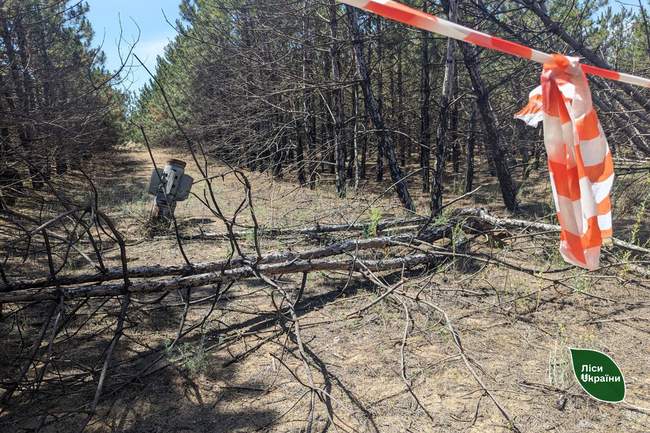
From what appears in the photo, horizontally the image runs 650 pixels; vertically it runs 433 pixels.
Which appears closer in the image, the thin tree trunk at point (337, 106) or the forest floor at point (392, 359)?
the forest floor at point (392, 359)

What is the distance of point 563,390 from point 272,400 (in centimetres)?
161

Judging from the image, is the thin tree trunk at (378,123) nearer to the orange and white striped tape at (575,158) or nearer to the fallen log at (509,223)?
the fallen log at (509,223)

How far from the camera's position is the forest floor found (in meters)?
2.34

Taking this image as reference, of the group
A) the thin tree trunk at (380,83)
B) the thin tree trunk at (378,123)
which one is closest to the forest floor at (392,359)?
the thin tree trunk at (378,123)

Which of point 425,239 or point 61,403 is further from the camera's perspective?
point 425,239

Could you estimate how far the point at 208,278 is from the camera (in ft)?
11.2

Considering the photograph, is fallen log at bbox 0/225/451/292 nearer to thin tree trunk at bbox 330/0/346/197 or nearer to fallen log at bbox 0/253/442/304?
fallen log at bbox 0/253/442/304

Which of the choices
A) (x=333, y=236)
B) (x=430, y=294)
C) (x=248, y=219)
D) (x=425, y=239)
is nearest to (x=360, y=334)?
(x=430, y=294)

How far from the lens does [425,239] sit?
483cm

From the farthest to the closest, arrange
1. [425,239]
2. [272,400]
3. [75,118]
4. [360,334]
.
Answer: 1. [75,118]
2. [425,239]
3. [360,334]
4. [272,400]

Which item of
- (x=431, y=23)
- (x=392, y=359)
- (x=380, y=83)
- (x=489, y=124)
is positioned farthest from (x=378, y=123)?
(x=431, y=23)

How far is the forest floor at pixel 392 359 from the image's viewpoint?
7.66 feet

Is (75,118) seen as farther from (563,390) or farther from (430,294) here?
(563,390)

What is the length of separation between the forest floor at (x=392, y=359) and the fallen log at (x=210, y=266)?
0.35 meters
